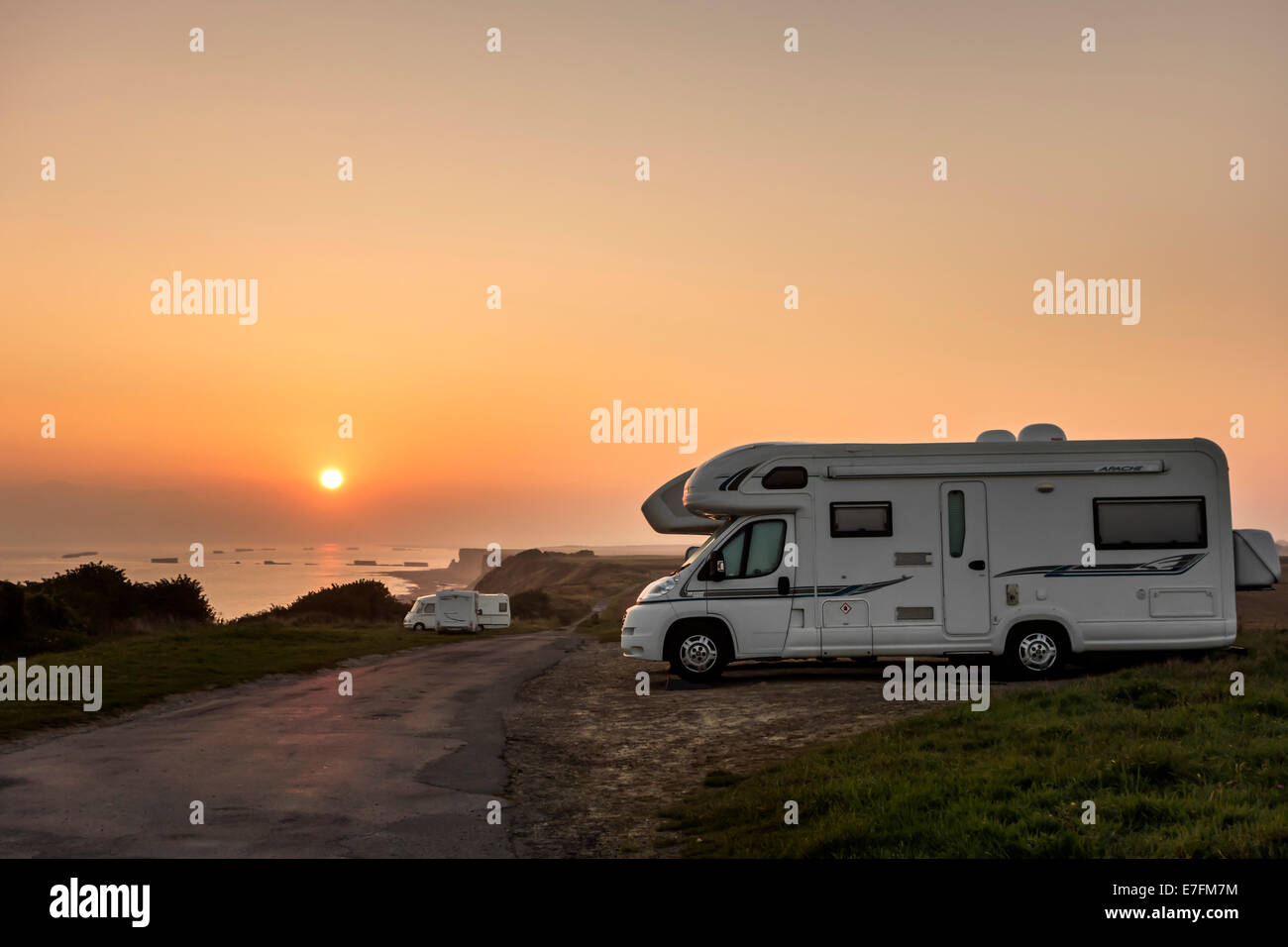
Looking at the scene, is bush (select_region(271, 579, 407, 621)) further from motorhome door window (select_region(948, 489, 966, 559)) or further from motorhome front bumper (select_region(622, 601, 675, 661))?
Answer: motorhome door window (select_region(948, 489, 966, 559))

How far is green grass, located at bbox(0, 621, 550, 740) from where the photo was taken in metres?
12.9

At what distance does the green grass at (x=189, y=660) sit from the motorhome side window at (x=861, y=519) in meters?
10.5

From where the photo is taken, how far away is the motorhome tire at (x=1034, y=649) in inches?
577

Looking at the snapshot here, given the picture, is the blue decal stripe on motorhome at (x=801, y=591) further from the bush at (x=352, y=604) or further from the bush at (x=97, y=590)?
the bush at (x=352, y=604)

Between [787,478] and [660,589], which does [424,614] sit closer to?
[660,589]

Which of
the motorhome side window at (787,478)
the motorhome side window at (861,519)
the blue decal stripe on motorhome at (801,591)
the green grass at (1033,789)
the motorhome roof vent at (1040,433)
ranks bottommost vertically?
the green grass at (1033,789)

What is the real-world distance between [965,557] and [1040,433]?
258cm

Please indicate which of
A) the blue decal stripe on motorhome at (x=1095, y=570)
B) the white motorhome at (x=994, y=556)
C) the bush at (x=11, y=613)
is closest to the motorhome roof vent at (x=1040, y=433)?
the white motorhome at (x=994, y=556)

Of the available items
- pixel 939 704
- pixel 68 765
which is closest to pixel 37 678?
pixel 68 765

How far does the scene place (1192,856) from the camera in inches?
214

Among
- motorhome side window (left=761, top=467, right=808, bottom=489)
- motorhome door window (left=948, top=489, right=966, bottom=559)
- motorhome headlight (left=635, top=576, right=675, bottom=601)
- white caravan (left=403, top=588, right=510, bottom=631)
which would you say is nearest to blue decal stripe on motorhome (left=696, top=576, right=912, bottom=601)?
motorhome headlight (left=635, top=576, right=675, bottom=601)

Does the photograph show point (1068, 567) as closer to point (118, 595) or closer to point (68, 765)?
→ point (68, 765)

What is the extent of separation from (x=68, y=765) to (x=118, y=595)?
31.7m
